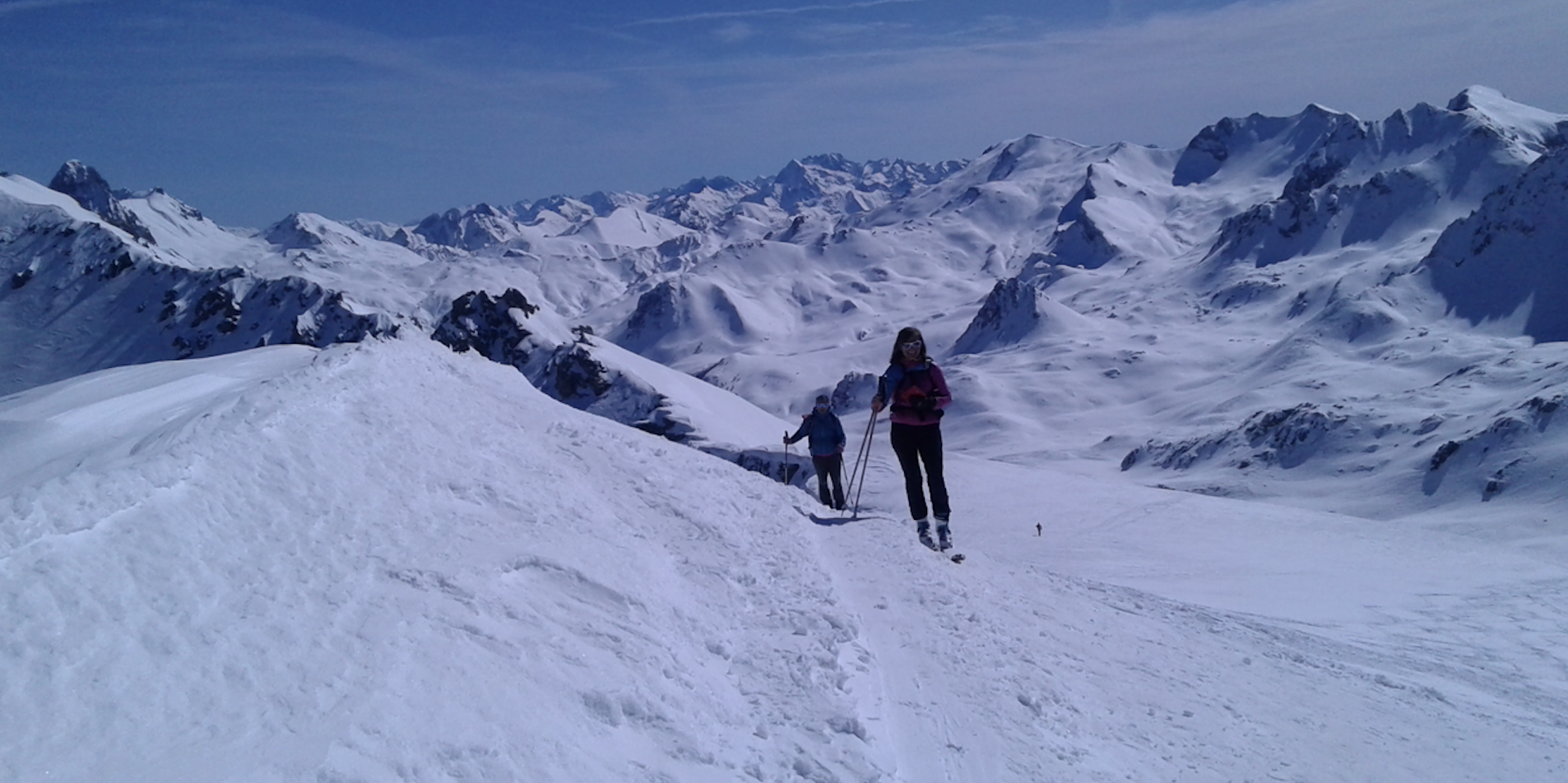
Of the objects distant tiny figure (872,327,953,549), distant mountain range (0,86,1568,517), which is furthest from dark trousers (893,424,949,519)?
distant mountain range (0,86,1568,517)

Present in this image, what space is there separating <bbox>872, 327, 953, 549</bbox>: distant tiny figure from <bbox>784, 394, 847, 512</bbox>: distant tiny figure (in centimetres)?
364

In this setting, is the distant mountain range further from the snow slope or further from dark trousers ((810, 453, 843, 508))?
the snow slope

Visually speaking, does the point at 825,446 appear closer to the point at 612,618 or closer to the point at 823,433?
the point at 823,433

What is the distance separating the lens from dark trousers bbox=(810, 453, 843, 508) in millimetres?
15156

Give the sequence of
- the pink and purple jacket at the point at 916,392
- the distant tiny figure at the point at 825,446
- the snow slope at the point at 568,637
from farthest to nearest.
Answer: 1. the distant tiny figure at the point at 825,446
2. the pink and purple jacket at the point at 916,392
3. the snow slope at the point at 568,637

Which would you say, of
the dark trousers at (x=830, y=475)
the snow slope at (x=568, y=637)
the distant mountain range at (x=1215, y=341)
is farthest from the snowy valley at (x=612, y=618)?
the distant mountain range at (x=1215, y=341)

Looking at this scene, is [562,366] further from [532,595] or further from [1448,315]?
[1448,315]

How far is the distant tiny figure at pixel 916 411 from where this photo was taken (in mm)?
11055

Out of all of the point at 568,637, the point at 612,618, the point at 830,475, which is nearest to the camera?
the point at 568,637

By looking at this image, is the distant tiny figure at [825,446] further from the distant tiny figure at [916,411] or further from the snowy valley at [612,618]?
the distant tiny figure at [916,411]

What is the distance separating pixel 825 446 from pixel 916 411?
4.28 metres

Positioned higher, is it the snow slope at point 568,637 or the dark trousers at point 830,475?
the snow slope at point 568,637

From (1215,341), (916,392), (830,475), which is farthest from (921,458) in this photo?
(1215,341)

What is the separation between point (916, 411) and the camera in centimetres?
1109
